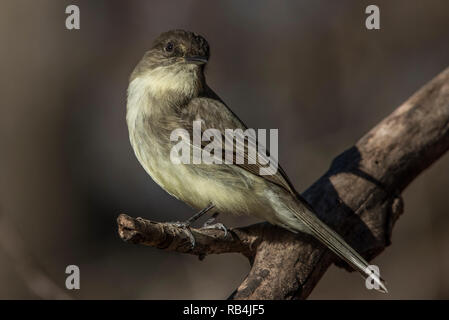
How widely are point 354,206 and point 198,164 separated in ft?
4.72

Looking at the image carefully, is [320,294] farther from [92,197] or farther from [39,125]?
[39,125]

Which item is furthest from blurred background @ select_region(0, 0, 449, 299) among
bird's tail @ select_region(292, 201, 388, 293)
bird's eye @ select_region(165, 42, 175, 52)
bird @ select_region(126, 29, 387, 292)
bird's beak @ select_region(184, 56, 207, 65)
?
bird's tail @ select_region(292, 201, 388, 293)

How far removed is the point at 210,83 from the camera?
954 centimetres

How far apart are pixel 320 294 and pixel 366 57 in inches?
134

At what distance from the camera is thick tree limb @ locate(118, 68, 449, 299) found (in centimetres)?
501

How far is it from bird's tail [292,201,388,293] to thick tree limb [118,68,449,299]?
30 centimetres

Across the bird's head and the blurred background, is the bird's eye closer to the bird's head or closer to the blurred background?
the bird's head

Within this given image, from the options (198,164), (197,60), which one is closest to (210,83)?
(197,60)

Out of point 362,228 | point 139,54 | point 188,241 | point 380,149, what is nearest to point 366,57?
point 139,54

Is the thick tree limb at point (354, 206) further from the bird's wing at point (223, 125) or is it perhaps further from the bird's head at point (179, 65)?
the bird's head at point (179, 65)

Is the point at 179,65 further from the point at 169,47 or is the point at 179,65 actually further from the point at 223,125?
the point at 223,125

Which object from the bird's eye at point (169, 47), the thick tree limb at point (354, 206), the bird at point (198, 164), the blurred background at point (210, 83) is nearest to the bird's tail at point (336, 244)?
the bird at point (198, 164)

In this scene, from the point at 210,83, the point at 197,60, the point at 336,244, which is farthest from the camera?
the point at 210,83

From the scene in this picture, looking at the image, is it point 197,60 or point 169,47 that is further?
point 169,47
